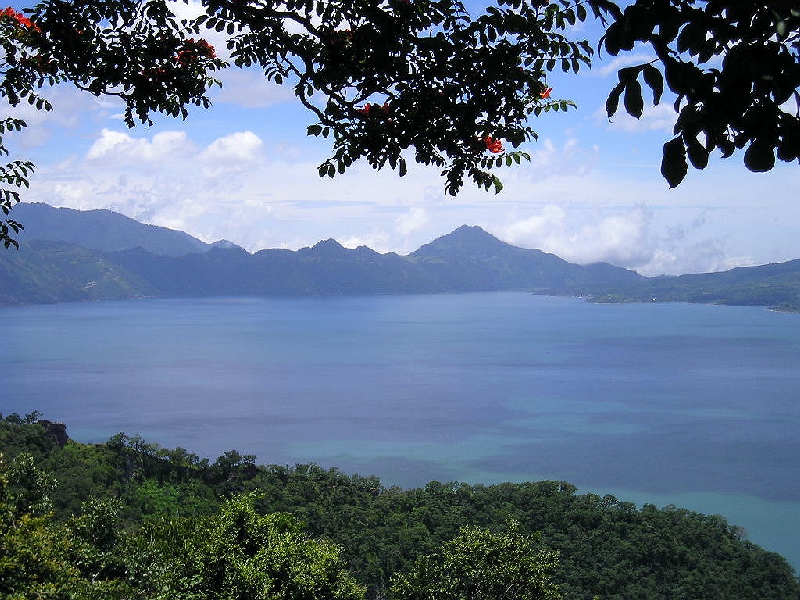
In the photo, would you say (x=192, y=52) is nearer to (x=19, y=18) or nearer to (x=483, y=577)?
(x=19, y=18)

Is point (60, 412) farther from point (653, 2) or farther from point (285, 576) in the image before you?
point (653, 2)

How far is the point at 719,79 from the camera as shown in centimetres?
155

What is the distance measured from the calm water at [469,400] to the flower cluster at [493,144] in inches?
1368

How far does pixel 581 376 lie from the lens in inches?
2940

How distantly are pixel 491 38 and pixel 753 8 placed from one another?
1.77 metres

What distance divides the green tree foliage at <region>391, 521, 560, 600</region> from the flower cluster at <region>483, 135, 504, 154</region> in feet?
27.0

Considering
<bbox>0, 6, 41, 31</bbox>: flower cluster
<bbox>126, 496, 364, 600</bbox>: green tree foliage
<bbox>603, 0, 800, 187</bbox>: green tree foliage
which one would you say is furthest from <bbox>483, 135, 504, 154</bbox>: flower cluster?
<bbox>126, 496, 364, 600</bbox>: green tree foliage

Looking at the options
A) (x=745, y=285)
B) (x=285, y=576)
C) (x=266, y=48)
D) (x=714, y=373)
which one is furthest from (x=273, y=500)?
(x=745, y=285)

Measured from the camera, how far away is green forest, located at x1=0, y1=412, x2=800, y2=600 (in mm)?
9078

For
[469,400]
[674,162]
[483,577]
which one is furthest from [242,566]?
[469,400]

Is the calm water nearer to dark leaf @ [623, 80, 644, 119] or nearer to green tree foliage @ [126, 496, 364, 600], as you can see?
green tree foliage @ [126, 496, 364, 600]

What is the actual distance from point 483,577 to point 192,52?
29.0 feet

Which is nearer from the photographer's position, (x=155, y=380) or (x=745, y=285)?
(x=155, y=380)

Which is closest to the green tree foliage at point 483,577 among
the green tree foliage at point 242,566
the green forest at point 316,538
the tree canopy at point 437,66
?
the green forest at point 316,538
